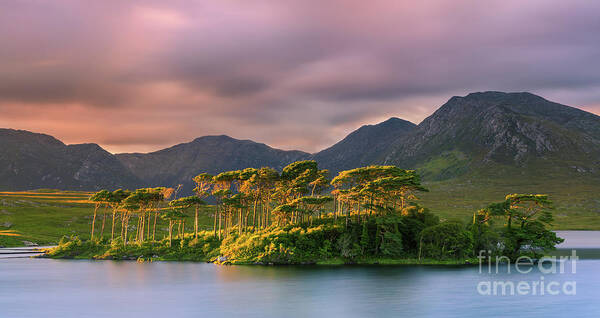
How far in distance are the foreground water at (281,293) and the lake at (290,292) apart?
0.42 ft

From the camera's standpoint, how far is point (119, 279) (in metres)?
88.4

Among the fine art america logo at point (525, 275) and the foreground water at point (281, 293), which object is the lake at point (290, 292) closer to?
the foreground water at point (281, 293)

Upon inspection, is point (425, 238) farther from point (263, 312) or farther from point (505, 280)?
point (263, 312)

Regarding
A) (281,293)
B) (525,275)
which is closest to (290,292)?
(281,293)

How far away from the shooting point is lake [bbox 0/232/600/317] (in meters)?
59.5

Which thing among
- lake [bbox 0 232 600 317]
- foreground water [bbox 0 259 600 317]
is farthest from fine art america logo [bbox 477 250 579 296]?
foreground water [bbox 0 259 600 317]

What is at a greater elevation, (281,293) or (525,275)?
(525,275)

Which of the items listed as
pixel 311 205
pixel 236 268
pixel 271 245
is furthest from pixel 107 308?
pixel 311 205

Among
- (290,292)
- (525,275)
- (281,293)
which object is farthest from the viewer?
(525,275)

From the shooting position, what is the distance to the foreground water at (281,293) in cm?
5938

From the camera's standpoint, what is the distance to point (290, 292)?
7069cm

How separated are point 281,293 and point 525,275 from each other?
46405 mm

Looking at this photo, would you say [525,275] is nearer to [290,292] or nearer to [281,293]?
[290,292]

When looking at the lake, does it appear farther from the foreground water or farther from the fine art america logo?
the fine art america logo
